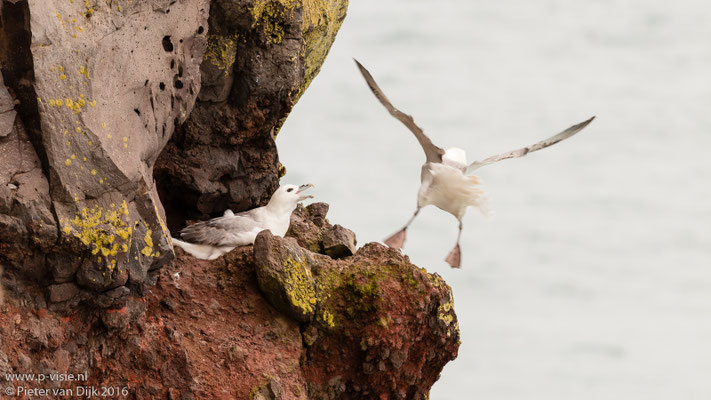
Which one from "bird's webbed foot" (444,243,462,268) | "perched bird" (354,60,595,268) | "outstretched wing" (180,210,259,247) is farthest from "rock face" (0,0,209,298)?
"bird's webbed foot" (444,243,462,268)

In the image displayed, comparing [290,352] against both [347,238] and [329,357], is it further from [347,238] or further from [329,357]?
[347,238]

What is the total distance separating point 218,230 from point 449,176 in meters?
2.53

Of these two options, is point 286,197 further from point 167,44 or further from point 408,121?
point 167,44

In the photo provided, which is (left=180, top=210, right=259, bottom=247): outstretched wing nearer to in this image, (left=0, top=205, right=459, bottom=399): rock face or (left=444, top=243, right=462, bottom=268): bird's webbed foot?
(left=0, top=205, right=459, bottom=399): rock face

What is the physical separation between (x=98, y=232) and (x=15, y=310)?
2.63ft

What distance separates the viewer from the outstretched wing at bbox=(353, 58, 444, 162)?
1011cm

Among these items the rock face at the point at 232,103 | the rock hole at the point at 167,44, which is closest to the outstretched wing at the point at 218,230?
the rock face at the point at 232,103

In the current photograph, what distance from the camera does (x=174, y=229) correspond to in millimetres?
10320

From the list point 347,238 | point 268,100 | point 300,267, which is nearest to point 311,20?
point 268,100

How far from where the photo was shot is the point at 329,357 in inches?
363

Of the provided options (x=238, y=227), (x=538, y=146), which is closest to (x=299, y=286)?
(x=238, y=227)

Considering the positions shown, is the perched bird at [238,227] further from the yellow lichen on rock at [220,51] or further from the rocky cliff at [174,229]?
the yellow lichen on rock at [220,51]

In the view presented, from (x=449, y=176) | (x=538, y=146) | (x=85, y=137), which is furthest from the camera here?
(x=538, y=146)

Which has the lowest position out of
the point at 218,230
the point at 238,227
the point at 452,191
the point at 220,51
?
the point at 218,230
